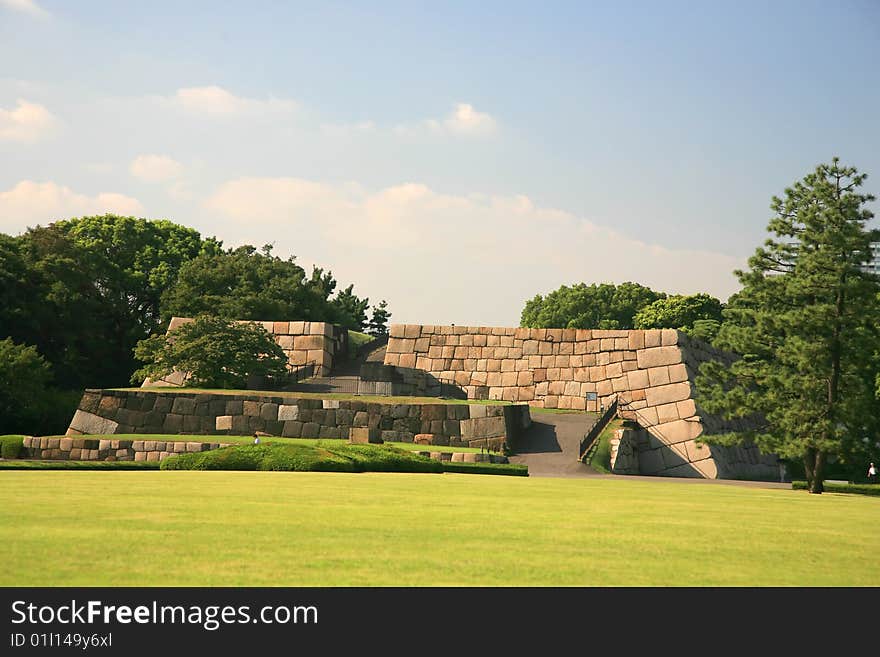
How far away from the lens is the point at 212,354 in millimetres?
33469

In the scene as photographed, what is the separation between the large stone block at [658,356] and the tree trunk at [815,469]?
12.1m

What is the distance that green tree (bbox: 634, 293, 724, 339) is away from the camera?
6812 cm

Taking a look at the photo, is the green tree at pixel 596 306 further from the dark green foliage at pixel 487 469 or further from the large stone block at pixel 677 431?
the dark green foliage at pixel 487 469

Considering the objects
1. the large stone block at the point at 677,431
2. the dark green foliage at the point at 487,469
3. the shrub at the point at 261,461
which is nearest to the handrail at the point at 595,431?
the large stone block at the point at 677,431

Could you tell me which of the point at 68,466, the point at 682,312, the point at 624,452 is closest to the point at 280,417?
the point at 624,452

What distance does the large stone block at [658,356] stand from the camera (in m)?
35.3

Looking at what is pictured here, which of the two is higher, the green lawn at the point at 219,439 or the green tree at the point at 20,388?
the green tree at the point at 20,388

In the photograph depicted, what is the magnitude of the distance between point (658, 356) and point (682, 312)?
3395cm

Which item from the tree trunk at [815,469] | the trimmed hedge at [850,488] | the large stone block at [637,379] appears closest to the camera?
the tree trunk at [815,469]

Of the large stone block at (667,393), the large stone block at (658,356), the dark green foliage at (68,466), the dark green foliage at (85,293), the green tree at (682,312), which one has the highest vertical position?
the green tree at (682,312)

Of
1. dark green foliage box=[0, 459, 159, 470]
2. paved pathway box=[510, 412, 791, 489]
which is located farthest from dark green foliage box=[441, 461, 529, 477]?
dark green foliage box=[0, 459, 159, 470]

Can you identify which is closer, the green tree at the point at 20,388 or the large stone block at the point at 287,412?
the large stone block at the point at 287,412
